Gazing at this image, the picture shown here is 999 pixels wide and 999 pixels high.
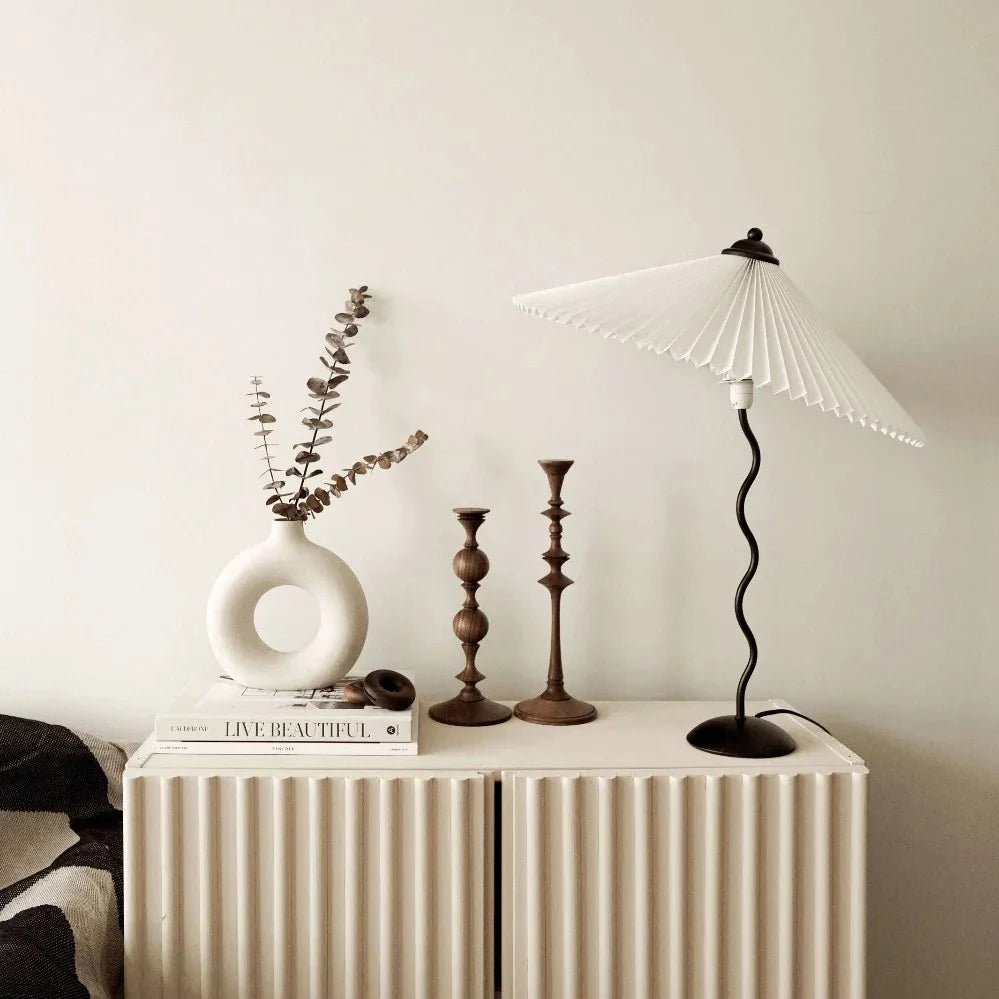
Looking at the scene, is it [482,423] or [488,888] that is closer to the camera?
[488,888]

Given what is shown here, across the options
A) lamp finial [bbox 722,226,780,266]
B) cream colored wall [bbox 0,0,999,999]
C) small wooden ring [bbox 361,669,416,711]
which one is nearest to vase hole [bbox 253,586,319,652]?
cream colored wall [bbox 0,0,999,999]

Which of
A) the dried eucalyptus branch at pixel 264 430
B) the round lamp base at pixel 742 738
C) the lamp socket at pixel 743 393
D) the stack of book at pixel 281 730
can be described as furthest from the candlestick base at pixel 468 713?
the lamp socket at pixel 743 393

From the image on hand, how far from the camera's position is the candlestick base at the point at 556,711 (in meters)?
1.25

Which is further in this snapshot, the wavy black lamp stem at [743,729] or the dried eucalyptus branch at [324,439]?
the dried eucalyptus branch at [324,439]

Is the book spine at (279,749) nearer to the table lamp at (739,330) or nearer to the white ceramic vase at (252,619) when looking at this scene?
the white ceramic vase at (252,619)

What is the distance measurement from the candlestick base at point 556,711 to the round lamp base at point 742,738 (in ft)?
0.48

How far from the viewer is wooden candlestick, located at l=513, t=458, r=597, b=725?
4.15ft

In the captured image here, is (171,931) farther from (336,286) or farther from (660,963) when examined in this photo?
(336,286)

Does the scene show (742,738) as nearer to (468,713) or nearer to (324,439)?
(468,713)

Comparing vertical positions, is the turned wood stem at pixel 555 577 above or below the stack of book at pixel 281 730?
above

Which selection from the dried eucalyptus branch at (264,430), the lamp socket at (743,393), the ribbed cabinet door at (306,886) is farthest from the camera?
the dried eucalyptus branch at (264,430)

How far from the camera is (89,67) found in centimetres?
140

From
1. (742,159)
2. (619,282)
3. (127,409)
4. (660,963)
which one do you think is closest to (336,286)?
(127,409)

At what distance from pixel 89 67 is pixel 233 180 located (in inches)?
10.6
